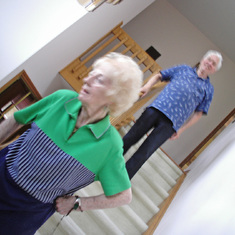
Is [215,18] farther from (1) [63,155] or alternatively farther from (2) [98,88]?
(1) [63,155]

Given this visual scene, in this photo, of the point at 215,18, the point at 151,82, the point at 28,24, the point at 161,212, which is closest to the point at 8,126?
the point at 28,24

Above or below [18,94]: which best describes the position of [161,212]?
below

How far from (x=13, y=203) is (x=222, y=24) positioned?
13.5 ft

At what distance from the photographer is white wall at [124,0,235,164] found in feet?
15.2

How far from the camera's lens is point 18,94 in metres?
2.48

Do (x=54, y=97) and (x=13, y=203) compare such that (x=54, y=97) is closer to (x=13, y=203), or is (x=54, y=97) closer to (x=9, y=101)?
(x=13, y=203)

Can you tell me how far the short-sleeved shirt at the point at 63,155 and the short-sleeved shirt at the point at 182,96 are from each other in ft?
3.11

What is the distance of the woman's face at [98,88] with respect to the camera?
1.02 metres

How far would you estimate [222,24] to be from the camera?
3971 mm


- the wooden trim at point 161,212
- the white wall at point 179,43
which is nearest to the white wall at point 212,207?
the wooden trim at point 161,212

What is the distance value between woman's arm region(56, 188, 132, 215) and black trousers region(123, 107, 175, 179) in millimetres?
784

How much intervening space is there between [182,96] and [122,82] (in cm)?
100

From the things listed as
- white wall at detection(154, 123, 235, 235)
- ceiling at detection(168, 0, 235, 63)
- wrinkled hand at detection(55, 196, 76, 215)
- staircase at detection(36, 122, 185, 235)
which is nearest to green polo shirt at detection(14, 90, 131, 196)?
wrinkled hand at detection(55, 196, 76, 215)

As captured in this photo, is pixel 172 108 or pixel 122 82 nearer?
pixel 122 82
